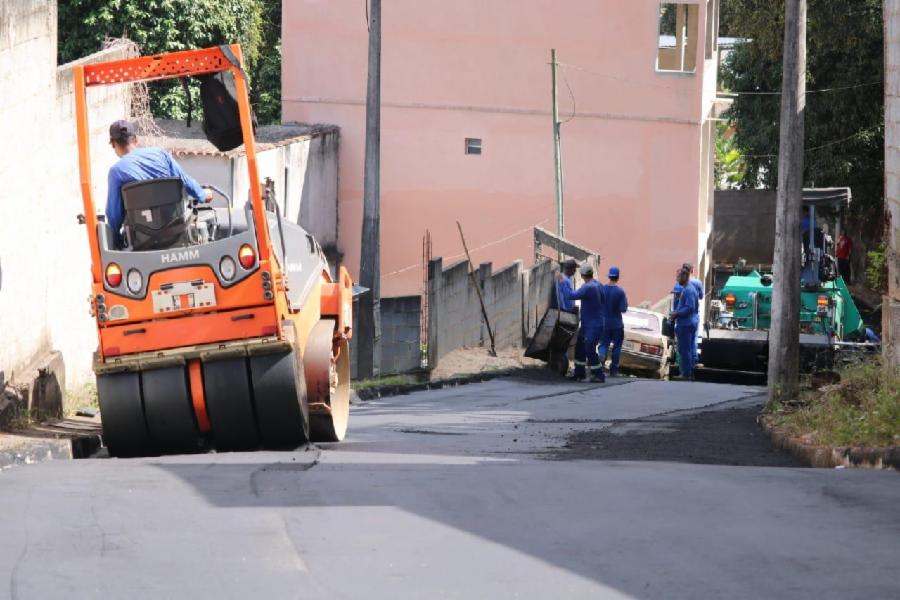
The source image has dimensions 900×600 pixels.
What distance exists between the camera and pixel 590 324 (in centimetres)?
2155

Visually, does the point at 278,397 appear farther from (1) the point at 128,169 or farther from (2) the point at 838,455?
(2) the point at 838,455

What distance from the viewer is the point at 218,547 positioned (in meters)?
6.79

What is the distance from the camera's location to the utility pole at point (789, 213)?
1543cm

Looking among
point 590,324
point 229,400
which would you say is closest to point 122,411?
point 229,400

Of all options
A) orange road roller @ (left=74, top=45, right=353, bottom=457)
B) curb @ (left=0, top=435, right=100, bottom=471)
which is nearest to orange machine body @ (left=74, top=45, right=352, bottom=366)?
orange road roller @ (left=74, top=45, right=353, bottom=457)

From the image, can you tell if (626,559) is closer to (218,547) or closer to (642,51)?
(218,547)

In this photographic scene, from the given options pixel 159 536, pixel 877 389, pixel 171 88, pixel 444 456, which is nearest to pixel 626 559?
pixel 159 536

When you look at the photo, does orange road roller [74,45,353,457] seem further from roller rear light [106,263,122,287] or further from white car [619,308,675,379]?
white car [619,308,675,379]

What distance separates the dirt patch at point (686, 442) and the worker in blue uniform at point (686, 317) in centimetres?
669

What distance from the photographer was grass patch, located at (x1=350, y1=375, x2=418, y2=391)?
19.4 meters

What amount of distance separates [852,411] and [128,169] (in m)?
6.12

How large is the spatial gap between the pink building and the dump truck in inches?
336

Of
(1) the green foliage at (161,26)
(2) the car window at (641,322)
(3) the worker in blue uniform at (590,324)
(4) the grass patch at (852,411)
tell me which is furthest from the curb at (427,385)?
(1) the green foliage at (161,26)

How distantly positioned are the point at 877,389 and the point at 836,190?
1580 cm
